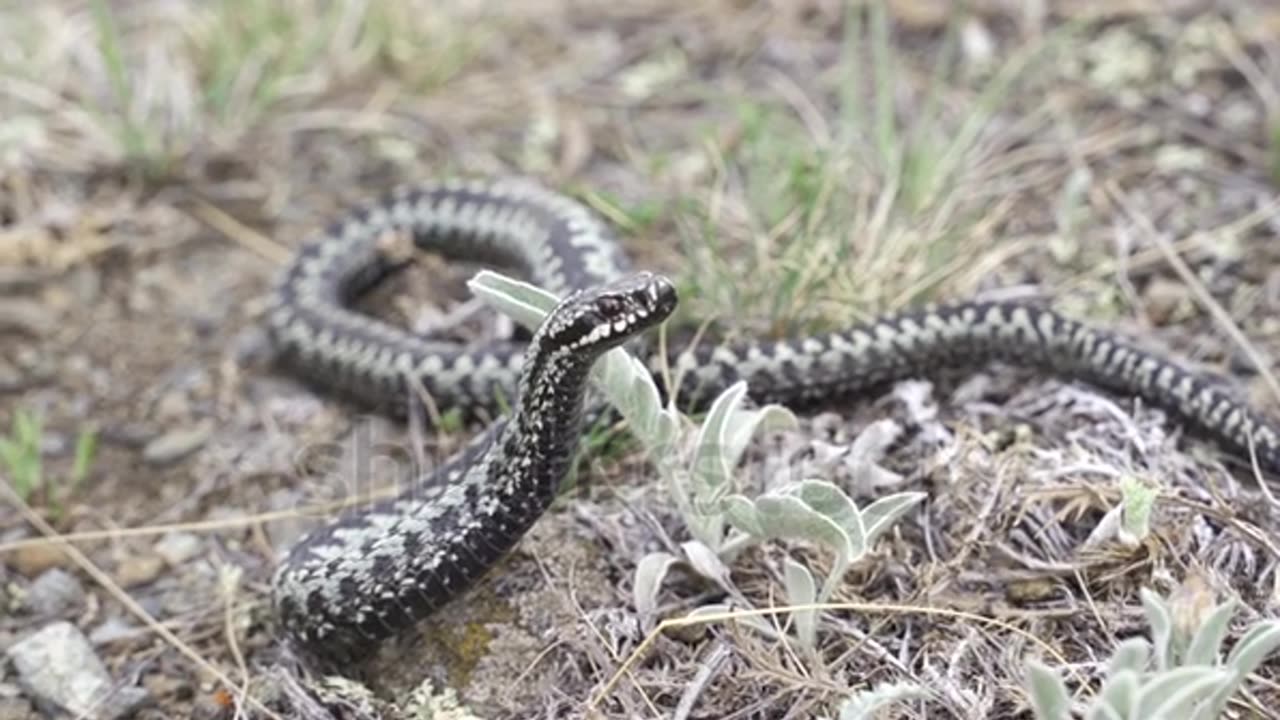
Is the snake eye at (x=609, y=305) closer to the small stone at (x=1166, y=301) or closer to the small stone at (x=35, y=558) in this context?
the small stone at (x=35, y=558)

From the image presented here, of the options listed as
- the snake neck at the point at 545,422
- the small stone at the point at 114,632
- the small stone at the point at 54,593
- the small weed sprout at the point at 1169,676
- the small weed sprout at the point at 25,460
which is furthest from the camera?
the small weed sprout at the point at 25,460

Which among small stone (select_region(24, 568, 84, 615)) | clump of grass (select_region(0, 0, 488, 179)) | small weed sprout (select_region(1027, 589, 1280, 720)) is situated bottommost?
small stone (select_region(24, 568, 84, 615))

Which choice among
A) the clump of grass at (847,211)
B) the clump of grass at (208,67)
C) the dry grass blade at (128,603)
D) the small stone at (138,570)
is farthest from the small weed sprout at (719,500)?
the clump of grass at (208,67)

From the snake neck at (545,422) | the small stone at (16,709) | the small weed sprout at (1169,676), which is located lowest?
the small stone at (16,709)

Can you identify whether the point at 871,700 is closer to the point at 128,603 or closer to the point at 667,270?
the point at 128,603

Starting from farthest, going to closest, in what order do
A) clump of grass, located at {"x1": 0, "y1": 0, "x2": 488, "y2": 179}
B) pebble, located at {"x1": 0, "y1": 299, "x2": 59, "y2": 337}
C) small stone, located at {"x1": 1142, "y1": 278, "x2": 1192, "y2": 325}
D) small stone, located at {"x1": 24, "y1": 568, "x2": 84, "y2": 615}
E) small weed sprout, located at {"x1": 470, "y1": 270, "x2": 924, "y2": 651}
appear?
clump of grass, located at {"x1": 0, "y1": 0, "x2": 488, "y2": 179}
pebble, located at {"x1": 0, "y1": 299, "x2": 59, "y2": 337}
small stone, located at {"x1": 1142, "y1": 278, "x2": 1192, "y2": 325}
small stone, located at {"x1": 24, "y1": 568, "x2": 84, "y2": 615}
small weed sprout, located at {"x1": 470, "y1": 270, "x2": 924, "y2": 651}

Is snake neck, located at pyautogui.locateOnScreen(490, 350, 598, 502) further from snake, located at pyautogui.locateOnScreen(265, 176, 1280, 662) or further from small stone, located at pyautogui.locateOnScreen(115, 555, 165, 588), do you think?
small stone, located at pyautogui.locateOnScreen(115, 555, 165, 588)

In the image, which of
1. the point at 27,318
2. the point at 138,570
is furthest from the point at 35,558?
the point at 27,318

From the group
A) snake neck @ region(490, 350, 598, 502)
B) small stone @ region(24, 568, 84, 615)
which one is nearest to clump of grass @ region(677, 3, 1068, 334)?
snake neck @ region(490, 350, 598, 502)
